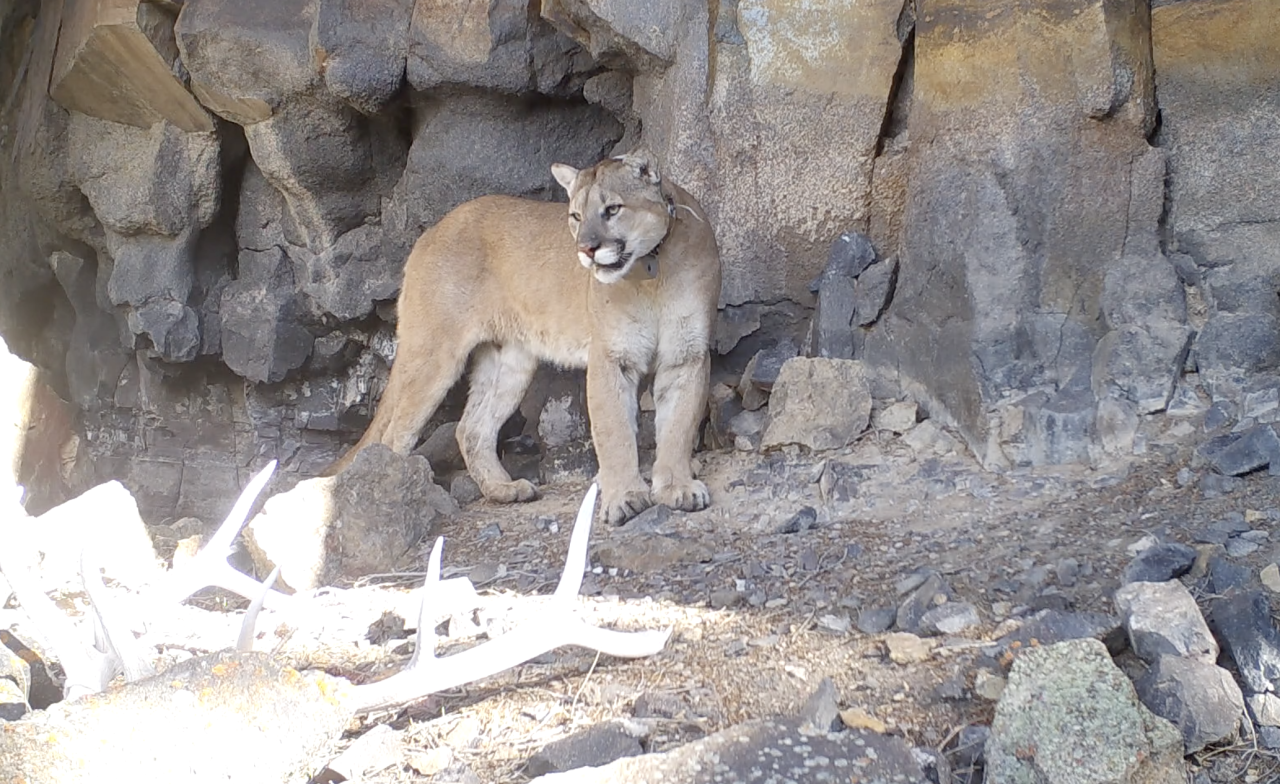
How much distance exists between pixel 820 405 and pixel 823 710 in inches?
85.3

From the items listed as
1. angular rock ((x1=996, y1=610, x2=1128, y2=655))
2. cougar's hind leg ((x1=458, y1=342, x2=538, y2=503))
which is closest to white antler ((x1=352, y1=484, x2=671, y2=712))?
angular rock ((x1=996, y1=610, x2=1128, y2=655))

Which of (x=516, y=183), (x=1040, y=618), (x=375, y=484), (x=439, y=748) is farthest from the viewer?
(x=516, y=183)

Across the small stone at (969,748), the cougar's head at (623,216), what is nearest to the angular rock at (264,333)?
the cougar's head at (623,216)

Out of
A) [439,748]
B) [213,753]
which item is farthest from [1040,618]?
[213,753]

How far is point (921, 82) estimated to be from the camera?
4.45m

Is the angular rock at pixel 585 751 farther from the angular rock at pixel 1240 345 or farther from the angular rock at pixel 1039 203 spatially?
the angular rock at pixel 1240 345

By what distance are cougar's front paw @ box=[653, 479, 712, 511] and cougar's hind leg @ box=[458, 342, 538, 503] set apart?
111 cm

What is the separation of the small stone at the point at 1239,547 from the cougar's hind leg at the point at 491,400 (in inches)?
117

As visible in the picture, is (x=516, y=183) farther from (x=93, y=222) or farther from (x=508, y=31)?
(x=93, y=222)

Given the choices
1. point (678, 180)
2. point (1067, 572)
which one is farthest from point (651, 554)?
point (678, 180)

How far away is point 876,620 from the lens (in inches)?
115

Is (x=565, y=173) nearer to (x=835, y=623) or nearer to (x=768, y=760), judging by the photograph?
(x=835, y=623)

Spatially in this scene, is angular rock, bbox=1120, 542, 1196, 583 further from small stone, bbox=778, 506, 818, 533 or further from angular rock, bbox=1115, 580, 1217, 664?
small stone, bbox=778, 506, 818, 533

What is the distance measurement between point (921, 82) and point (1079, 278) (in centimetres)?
98
